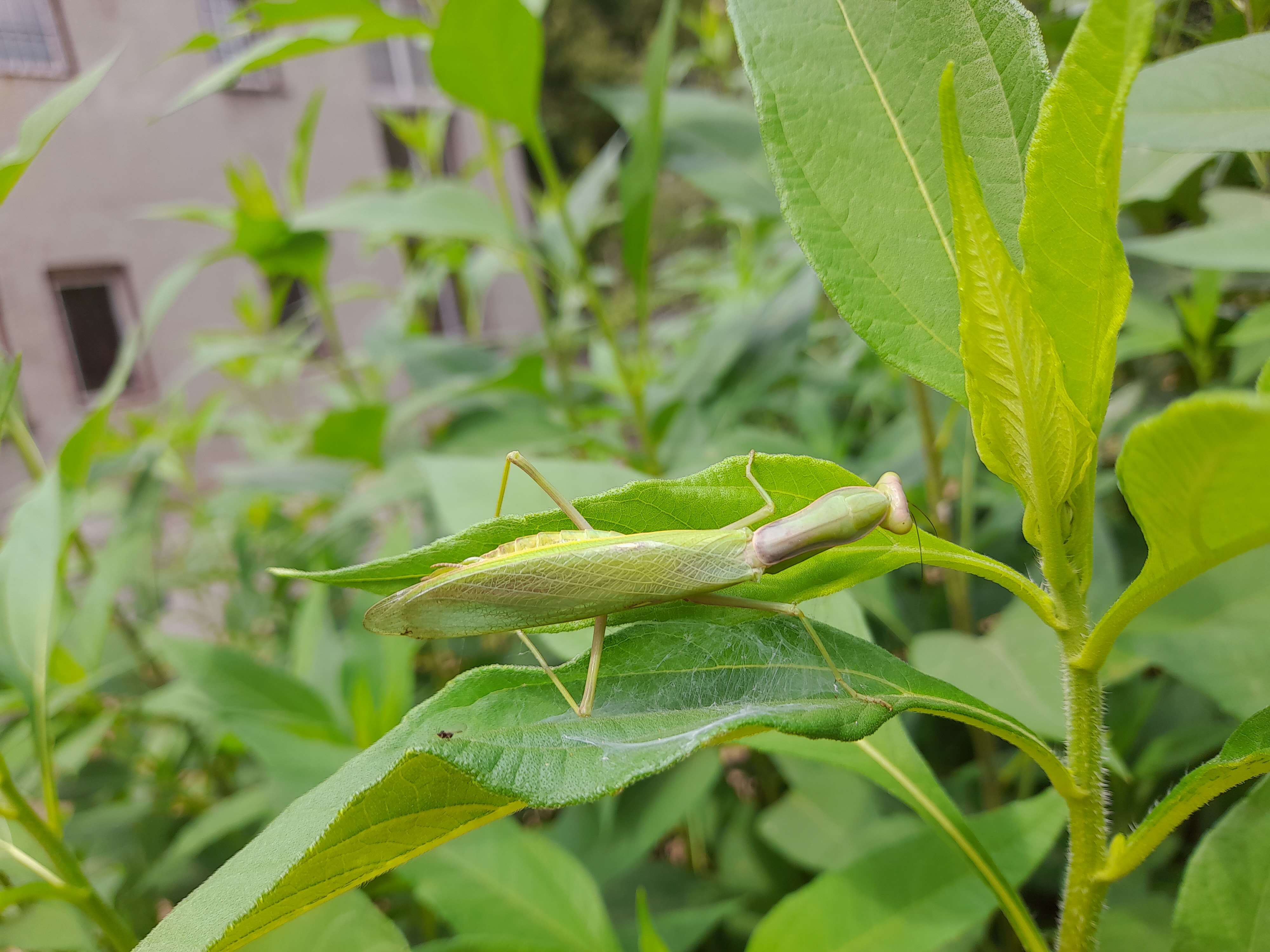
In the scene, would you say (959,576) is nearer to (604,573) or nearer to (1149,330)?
(1149,330)

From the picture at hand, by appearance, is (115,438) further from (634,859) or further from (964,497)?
(964,497)

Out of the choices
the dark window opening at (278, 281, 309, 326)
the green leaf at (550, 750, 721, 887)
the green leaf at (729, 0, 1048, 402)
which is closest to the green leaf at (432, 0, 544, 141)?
the green leaf at (729, 0, 1048, 402)

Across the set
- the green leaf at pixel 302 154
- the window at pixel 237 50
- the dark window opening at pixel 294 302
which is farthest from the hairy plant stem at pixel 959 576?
the dark window opening at pixel 294 302

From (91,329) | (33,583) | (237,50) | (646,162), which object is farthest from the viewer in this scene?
(237,50)

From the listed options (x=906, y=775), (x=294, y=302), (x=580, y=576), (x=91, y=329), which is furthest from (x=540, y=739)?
(x=294, y=302)

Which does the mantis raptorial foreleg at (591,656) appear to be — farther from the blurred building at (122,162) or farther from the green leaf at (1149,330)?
the blurred building at (122,162)
